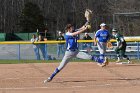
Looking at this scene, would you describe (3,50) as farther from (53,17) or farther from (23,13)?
(53,17)

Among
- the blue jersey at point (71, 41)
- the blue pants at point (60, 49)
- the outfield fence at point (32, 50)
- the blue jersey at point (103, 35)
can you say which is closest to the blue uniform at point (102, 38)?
the blue jersey at point (103, 35)

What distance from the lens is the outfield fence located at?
28031 mm

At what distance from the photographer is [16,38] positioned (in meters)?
63.1

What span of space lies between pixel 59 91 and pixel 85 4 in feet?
217

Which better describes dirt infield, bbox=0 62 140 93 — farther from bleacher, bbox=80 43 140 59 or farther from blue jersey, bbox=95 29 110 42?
bleacher, bbox=80 43 140 59

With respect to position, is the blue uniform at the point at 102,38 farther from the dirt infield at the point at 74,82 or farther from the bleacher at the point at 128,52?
the bleacher at the point at 128,52

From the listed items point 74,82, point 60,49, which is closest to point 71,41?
point 74,82

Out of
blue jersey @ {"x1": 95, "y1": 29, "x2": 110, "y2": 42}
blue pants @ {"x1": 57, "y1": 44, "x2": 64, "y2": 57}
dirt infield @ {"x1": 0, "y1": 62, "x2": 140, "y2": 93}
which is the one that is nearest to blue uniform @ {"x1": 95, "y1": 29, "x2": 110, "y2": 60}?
blue jersey @ {"x1": 95, "y1": 29, "x2": 110, "y2": 42}

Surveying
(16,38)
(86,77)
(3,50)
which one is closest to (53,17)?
(16,38)

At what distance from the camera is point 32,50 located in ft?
94.2

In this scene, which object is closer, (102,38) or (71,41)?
(71,41)

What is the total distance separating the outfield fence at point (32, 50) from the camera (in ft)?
92.0

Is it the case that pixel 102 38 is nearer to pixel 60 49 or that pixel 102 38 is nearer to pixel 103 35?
pixel 103 35

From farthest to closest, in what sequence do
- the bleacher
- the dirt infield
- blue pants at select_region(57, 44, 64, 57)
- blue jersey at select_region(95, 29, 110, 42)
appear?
1. blue pants at select_region(57, 44, 64, 57)
2. the bleacher
3. blue jersey at select_region(95, 29, 110, 42)
4. the dirt infield
